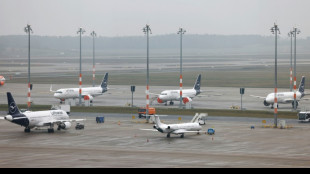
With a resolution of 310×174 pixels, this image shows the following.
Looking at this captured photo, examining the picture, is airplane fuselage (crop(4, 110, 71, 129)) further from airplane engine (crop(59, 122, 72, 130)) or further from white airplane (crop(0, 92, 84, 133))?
airplane engine (crop(59, 122, 72, 130))

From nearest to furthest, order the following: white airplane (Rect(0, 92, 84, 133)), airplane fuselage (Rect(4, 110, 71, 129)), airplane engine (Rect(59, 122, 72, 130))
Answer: white airplane (Rect(0, 92, 84, 133))
airplane fuselage (Rect(4, 110, 71, 129))
airplane engine (Rect(59, 122, 72, 130))

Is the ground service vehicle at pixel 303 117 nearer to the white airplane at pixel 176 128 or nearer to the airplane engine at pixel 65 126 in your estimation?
the white airplane at pixel 176 128

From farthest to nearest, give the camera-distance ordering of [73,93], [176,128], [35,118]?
1. [73,93]
2. [35,118]
3. [176,128]

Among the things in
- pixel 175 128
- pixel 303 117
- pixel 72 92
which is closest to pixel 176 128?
pixel 175 128

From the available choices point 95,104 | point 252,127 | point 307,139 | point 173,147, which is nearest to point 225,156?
point 173,147

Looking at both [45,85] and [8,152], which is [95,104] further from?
[8,152]

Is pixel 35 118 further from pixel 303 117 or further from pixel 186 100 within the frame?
pixel 186 100

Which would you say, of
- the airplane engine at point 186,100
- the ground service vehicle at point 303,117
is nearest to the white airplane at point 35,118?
the ground service vehicle at point 303,117

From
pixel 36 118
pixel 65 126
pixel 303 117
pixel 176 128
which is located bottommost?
pixel 65 126

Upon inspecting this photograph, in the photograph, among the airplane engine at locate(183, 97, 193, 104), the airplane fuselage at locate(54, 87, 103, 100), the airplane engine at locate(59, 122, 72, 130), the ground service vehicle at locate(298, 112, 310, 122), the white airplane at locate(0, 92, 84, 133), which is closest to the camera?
the white airplane at locate(0, 92, 84, 133)

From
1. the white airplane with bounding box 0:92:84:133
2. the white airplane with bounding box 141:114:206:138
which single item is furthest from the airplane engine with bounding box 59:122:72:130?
the white airplane with bounding box 141:114:206:138

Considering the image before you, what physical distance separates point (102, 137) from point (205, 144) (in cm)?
1401

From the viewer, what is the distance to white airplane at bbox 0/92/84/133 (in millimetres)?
76062

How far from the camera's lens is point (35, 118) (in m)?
78.7
